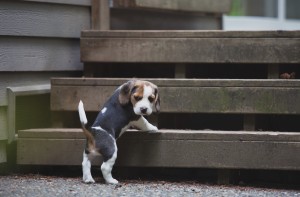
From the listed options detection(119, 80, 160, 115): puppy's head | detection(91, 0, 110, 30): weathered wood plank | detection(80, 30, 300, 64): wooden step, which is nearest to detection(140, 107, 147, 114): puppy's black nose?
detection(119, 80, 160, 115): puppy's head

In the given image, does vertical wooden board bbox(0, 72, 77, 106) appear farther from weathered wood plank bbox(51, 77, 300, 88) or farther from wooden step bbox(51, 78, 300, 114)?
wooden step bbox(51, 78, 300, 114)

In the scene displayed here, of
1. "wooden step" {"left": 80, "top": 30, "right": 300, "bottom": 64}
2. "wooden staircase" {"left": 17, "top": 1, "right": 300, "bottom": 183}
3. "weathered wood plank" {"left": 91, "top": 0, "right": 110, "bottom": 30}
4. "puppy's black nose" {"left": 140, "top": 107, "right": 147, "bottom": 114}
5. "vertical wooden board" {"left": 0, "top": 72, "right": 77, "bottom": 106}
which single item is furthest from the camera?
"weathered wood plank" {"left": 91, "top": 0, "right": 110, "bottom": 30}

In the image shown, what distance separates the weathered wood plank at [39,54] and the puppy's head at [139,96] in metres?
0.92

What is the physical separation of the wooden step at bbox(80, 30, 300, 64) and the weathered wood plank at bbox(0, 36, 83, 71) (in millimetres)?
220

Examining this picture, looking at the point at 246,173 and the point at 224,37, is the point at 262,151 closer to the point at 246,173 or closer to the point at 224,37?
the point at 246,173

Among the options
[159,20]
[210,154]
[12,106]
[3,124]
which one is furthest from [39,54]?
[159,20]

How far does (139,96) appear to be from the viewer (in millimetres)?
3979

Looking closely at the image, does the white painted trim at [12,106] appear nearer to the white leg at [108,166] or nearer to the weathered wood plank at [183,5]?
the white leg at [108,166]

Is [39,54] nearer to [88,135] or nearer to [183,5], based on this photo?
[88,135]

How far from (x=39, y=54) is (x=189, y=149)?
133 cm

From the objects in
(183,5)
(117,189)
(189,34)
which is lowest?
(117,189)

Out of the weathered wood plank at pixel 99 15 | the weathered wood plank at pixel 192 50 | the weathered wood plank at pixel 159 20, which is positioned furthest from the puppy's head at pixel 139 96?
the weathered wood plank at pixel 159 20

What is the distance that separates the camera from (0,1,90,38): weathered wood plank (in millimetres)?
4520

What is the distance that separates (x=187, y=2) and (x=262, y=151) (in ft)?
6.90
